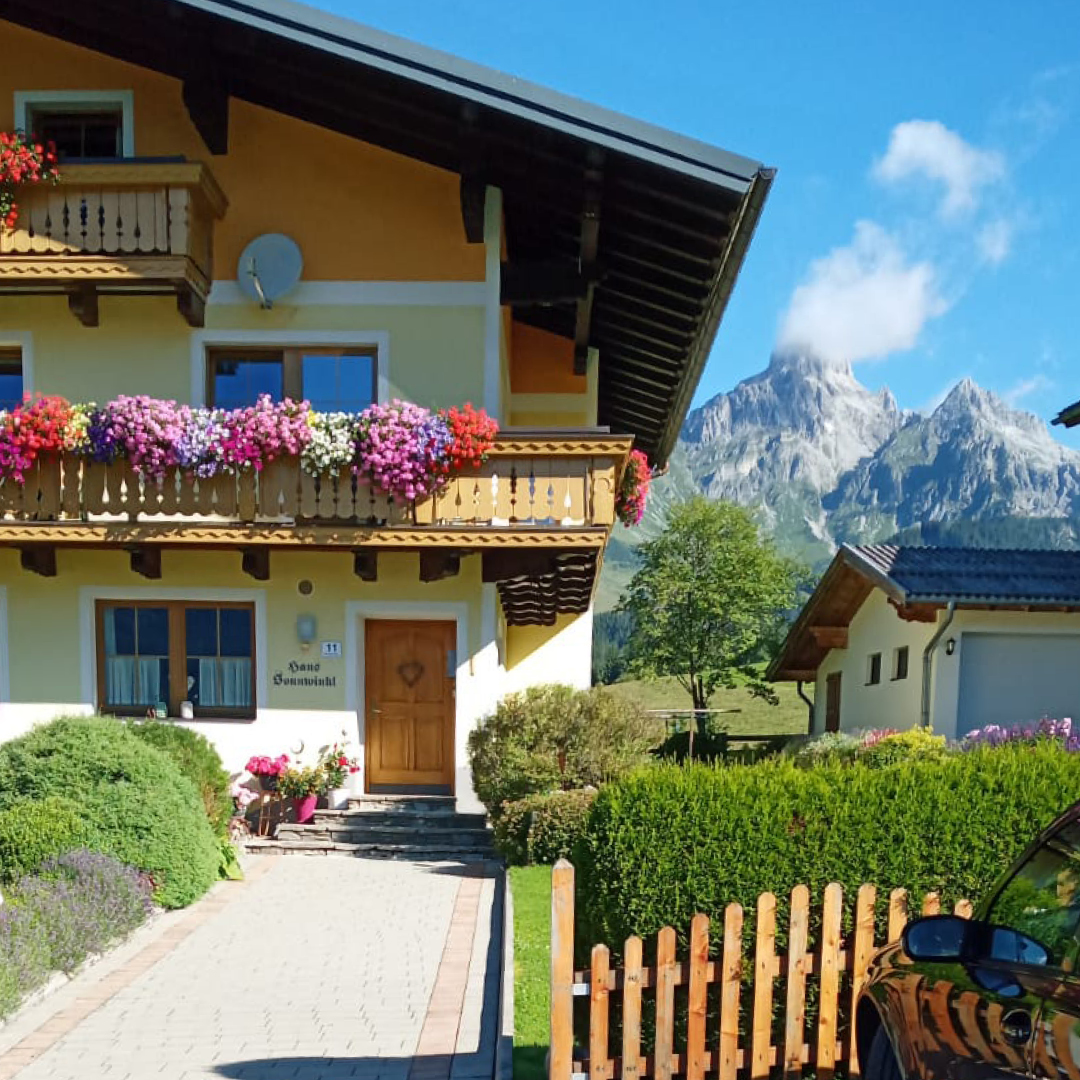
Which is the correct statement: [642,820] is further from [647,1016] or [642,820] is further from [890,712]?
[890,712]

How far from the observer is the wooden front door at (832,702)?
23.3 metres

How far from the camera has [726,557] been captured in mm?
50344

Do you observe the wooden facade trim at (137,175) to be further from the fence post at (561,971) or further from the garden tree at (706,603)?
the garden tree at (706,603)

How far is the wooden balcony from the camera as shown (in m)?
11.5

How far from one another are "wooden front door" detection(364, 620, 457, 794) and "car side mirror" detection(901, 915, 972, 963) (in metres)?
9.80

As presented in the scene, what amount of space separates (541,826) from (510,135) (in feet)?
24.5

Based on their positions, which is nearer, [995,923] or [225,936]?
[995,923]

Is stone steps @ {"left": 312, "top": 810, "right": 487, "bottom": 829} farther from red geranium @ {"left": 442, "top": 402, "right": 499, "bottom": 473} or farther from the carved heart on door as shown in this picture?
red geranium @ {"left": 442, "top": 402, "right": 499, "bottom": 473}

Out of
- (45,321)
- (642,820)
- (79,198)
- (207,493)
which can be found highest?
(79,198)

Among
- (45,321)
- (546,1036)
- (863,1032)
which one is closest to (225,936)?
(546,1036)

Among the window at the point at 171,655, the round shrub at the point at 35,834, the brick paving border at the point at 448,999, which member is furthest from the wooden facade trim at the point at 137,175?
the brick paving border at the point at 448,999

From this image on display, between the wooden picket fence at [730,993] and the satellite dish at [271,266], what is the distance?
959cm

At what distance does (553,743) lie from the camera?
11.8 meters

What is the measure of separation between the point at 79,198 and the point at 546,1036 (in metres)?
10.5
